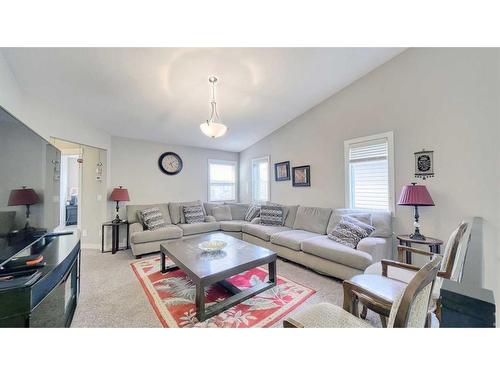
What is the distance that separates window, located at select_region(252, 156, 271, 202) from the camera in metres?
4.88

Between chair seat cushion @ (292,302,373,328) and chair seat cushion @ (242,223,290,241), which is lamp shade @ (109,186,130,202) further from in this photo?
chair seat cushion @ (292,302,373,328)

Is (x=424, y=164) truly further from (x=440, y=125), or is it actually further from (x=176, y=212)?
(x=176, y=212)

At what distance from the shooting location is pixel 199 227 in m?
4.11

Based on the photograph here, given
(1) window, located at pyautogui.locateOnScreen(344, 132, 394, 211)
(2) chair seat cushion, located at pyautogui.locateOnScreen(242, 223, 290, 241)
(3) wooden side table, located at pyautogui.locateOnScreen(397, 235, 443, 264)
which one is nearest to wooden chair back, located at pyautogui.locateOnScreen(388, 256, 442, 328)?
(3) wooden side table, located at pyautogui.locateOnScreen(397, 235, 443, 264)

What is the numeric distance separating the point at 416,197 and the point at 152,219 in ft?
13.5

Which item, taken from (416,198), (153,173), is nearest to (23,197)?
(153,173)

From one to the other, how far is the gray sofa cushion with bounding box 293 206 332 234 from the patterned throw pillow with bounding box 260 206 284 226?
0.35 metres

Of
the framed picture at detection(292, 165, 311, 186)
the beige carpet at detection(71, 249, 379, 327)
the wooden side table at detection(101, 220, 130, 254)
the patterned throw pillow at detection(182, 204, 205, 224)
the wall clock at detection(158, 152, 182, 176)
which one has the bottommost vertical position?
the beige carpet at detection(71, 249, 379, 327)

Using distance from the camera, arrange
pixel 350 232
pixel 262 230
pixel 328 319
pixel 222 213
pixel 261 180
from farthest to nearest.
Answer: pixel 261 180 → pixel 222 213 → pixel 262 230 → pixel 350 232 → pixel 328 319

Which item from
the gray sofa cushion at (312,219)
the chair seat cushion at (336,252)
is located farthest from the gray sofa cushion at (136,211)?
the chair seat cushion at (336,252)

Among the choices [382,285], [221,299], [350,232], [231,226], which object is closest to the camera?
[382,285]

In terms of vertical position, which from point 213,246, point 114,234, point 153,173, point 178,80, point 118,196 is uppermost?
point 178,80
